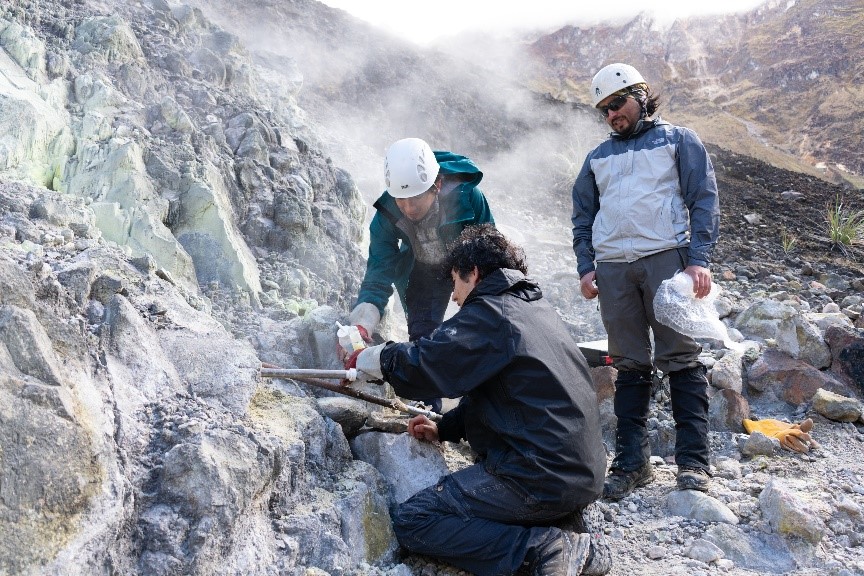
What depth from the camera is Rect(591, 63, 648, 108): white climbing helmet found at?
3494 millimetres

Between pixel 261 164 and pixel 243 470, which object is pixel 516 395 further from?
pixel 261 164

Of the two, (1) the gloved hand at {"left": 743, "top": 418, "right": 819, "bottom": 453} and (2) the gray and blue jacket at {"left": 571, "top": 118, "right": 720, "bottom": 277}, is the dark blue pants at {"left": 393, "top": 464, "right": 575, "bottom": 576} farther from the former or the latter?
(1) the gloved hand at {"left": 743, "top": 418, "right": 819, "bottom": 453}

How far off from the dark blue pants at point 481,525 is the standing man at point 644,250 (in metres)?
1.00

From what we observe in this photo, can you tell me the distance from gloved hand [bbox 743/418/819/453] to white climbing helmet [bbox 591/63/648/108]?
2.34m

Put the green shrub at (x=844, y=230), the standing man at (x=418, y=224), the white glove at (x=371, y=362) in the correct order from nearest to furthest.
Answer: the white glove at (x=371, y=362) → the standing man at (x=418, y=224) → the green shrub at (x=844, y=230)

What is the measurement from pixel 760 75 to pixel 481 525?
85.0 ft

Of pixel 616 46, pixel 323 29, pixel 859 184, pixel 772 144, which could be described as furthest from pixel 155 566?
pixel 616 46

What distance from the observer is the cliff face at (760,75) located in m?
19.9

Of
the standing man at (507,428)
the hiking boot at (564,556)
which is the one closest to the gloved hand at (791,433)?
the standing man at (507,428)

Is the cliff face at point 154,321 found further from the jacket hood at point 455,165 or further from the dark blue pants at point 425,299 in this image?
the jacket hood at point 455,165

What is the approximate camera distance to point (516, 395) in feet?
8.36

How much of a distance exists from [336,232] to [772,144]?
19.0 meters

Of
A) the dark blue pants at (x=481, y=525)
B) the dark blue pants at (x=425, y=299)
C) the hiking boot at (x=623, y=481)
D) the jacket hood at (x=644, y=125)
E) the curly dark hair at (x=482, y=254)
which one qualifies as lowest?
the hiking boot at (x=623, y=481)

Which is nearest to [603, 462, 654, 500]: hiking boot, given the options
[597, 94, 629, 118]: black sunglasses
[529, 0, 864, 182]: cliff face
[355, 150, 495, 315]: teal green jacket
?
[355, 150, 495, 315]: teal green jacket
